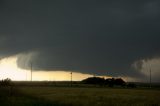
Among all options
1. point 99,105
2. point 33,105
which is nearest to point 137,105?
point 99,105

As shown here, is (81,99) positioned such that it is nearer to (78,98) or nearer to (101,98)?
(78,98)

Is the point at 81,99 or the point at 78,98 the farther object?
the point at 78,98

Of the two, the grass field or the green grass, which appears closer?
the grass field

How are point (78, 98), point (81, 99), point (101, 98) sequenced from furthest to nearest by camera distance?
point (101, 98)
point (78, 98)
point (81, 99)

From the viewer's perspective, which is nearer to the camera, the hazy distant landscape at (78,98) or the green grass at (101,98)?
the hazy distant landscape at (78,98)

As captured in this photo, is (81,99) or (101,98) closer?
(81,99)

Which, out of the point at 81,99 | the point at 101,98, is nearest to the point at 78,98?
the point at 81,99

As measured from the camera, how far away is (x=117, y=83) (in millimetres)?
166000

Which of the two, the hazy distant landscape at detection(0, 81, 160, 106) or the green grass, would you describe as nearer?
the hazy distant landscape at detection(0, 81, 160, 106)

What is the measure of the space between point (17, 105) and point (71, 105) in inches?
300

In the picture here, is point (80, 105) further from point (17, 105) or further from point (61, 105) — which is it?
point (17, 105)

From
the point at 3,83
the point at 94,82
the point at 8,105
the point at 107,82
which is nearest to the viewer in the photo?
the point at 8,105

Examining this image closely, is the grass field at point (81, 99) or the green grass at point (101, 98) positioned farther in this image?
the green grass at point (101, 98)

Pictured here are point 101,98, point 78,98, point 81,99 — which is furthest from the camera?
point 101,98
